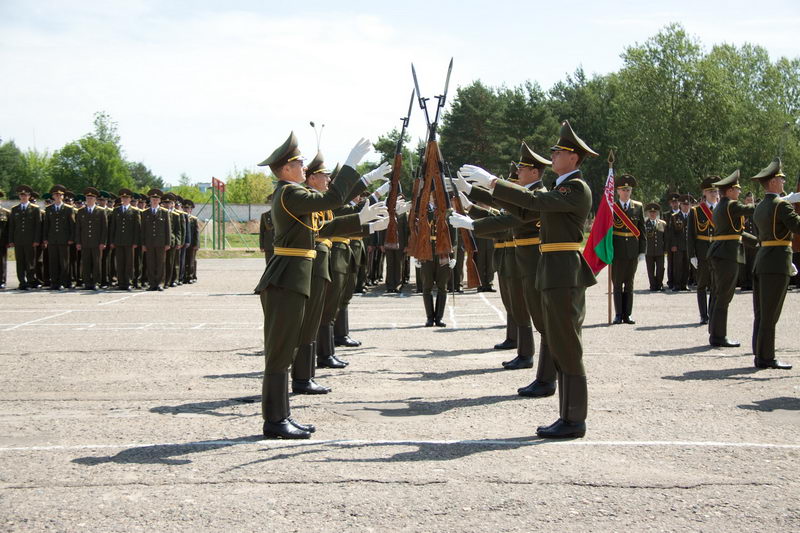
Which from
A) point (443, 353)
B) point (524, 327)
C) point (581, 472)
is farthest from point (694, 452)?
point (443, 353)

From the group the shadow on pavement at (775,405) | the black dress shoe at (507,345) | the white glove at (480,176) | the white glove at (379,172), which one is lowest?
the shadow on pavement at (775,405)

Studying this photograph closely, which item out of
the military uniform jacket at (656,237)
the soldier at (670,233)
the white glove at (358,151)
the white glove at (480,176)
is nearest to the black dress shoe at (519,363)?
the white glove at (480,176)

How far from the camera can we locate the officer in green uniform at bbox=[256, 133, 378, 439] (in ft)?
21.1

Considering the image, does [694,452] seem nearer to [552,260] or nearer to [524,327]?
[552,260]

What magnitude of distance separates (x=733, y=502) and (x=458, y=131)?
6342 centimetres

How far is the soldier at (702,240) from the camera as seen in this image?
13.9 m

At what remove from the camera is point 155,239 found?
2141 cm

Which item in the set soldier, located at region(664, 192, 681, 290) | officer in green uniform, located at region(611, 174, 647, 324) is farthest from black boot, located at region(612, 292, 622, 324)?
soldier, located at region(664, 192, 681, 290)

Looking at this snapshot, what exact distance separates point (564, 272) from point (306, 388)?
2938mm

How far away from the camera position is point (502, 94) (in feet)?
242

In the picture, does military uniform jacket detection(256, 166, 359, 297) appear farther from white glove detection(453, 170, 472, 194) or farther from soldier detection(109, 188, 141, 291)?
soldier detection(109, 188, 141, 291)

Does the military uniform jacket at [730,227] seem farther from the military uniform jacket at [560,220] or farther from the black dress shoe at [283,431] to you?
the black dress shoe at [283,431]

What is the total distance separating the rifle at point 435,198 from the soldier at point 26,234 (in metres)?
15.7

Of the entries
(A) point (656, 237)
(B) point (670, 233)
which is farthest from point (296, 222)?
(B) point (670, 233)
